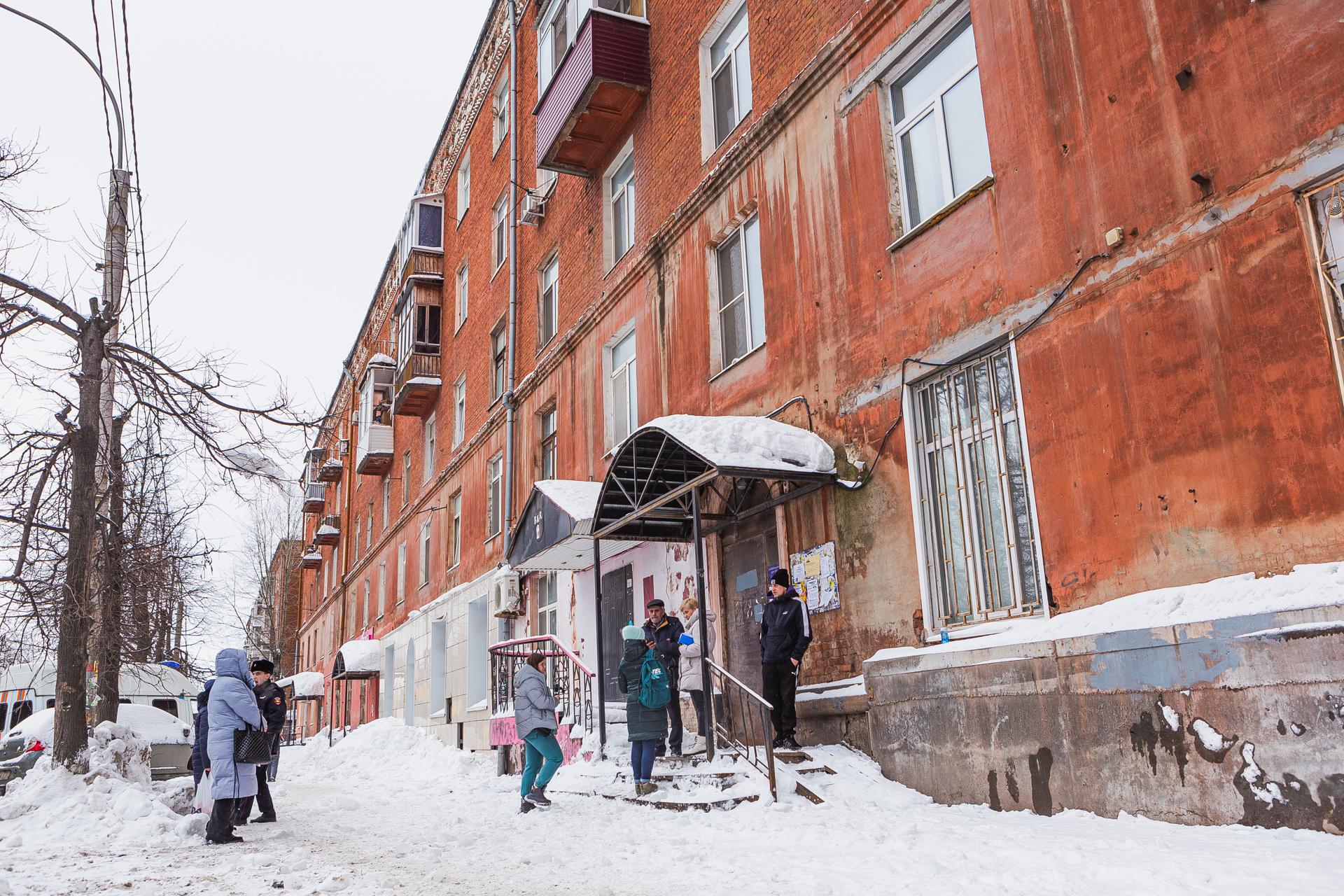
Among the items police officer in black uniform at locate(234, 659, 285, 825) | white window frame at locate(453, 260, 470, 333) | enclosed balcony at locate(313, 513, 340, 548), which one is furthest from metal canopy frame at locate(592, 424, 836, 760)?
enclosed balcony at locate(313, 513, 340, 548)

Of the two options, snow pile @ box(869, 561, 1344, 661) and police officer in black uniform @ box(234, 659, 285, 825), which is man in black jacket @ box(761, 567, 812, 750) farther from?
police officer in black uniform @ box(234, 659, 285, 825)

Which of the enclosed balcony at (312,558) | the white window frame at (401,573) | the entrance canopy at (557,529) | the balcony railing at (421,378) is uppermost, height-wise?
the balcony railing at (421,378)

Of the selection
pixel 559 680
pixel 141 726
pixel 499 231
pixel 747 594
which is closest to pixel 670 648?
pixel 747 594

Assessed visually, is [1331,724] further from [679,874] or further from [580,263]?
[580,263]

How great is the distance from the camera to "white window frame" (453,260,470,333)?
82.9 feet

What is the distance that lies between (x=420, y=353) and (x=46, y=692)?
12.1 metres

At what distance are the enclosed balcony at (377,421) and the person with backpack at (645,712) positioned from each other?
2395 cm

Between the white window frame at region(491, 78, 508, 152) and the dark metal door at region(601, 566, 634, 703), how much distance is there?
12.1m

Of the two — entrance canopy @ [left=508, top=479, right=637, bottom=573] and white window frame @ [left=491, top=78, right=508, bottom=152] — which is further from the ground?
white window frame @ [left=491, top=78, right=508, bottom=152]

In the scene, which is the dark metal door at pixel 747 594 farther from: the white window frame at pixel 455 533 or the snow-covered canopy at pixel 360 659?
the snow-covered canopy at pixel 360 659

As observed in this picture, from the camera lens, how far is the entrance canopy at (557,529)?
12.8 m

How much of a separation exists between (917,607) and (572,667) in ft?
19.0

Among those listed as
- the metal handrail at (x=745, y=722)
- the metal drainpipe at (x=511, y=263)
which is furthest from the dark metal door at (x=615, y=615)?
the metal drainpipe at (x=511, y=263)

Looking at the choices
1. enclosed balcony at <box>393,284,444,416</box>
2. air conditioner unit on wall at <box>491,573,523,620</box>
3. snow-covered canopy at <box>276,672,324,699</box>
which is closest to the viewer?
air conditioner unit on wall at <box>491,573,523,620</box>
